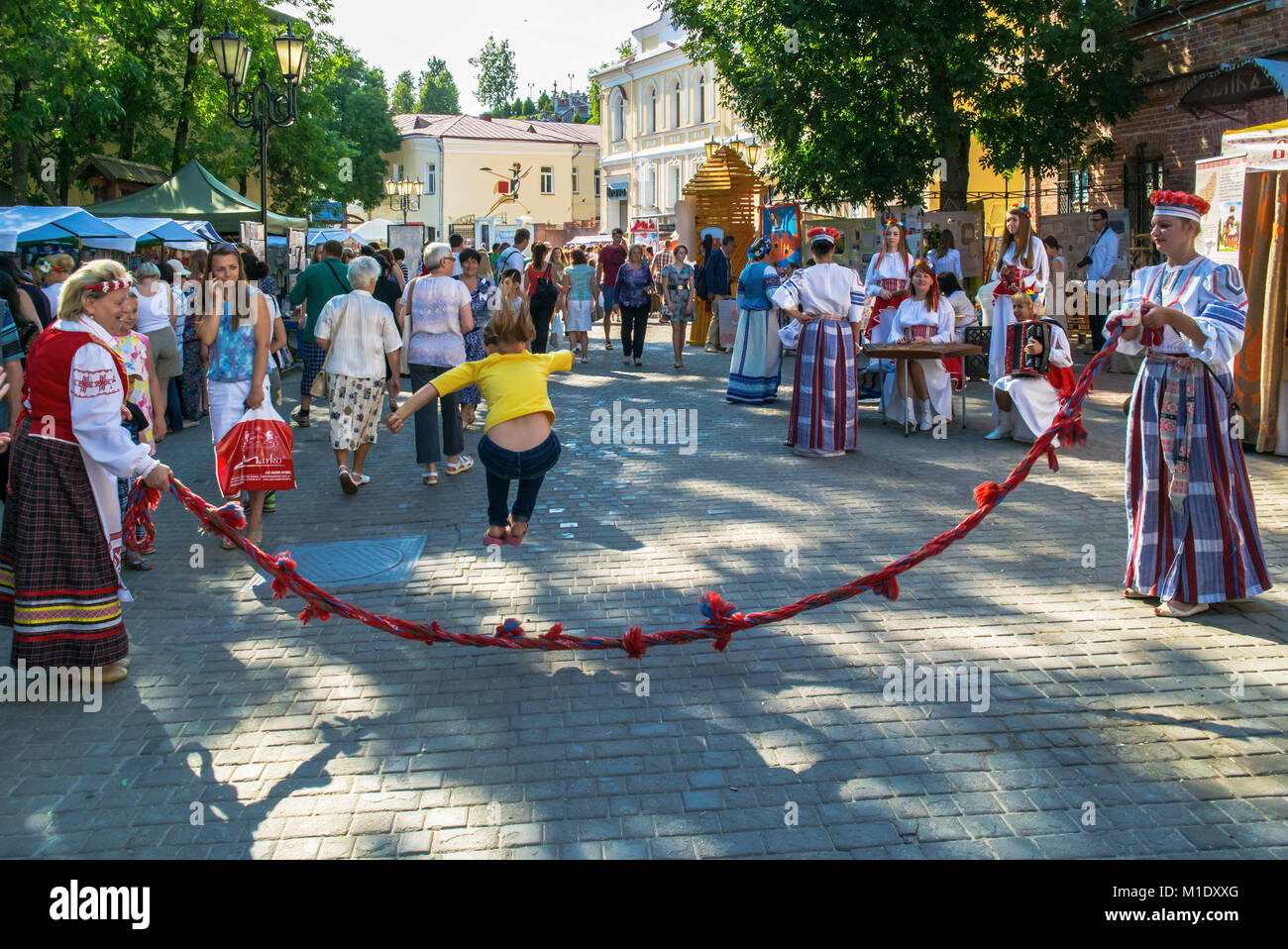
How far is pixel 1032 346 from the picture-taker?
1100 cm

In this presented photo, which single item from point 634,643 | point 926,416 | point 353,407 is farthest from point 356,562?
point 926,416

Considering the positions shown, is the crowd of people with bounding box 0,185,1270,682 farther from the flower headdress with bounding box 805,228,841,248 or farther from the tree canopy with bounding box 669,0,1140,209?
the tree canopy with bounding box 669,0,1140,209

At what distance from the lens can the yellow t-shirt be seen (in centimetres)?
643

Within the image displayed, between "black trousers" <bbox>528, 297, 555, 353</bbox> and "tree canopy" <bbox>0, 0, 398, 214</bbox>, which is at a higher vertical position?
"tree canopy" <bbox>0, 0, 398, 214</bbox>

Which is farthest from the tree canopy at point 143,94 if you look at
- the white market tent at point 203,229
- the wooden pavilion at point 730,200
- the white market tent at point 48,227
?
the wooden pavilion at point 730,200

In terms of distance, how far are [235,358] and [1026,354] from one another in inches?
279

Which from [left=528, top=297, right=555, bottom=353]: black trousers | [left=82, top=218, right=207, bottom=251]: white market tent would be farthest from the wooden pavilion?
[left=82, top=218, right=207, bottom=251]: white market tent

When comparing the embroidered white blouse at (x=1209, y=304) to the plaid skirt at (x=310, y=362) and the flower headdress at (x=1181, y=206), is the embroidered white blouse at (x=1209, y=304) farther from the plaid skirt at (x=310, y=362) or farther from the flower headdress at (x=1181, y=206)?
the plaid skirt at (x=310, y=362)

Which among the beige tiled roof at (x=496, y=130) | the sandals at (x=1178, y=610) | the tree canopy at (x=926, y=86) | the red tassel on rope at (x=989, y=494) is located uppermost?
the beige tiled roof at (x=496, y=130)

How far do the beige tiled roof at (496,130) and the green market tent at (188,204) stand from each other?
172 ft

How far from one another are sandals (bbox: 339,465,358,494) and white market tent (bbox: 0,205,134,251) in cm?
696

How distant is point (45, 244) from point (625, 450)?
10091mm

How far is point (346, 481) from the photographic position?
9.51 metres

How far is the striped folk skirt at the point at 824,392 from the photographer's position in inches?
433
